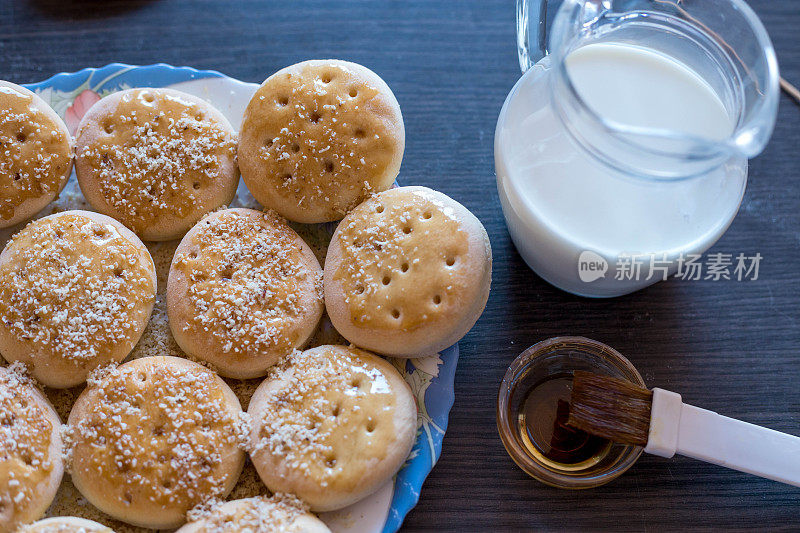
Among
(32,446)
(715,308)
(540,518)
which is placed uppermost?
(32,446)

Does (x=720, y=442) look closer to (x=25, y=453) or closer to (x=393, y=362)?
(x=393, y=362)

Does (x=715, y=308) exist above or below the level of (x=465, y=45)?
below

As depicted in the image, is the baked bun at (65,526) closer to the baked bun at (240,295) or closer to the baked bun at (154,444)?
the baked bun at (154,444)

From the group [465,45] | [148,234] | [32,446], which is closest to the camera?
[32,446]

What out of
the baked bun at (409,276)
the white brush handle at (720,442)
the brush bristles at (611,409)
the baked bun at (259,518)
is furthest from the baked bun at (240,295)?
the white brush handle at (720,442)

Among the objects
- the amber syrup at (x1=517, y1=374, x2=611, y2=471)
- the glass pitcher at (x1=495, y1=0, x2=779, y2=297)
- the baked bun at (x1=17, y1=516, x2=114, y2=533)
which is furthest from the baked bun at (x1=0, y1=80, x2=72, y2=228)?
the amber syrup at (x1=517, y1=374, x2=611, y2=471)

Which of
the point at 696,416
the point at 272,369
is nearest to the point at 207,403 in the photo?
the point at 272,369

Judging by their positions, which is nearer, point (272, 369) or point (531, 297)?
Answer: point (272, 369)

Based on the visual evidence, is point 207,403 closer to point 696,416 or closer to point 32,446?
point 32,446
